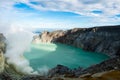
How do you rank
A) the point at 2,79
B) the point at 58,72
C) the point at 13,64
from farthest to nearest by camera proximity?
the point at 13,64
the point at 58,72
the point at 2,79

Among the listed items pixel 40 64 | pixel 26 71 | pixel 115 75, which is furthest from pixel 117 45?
pixel 115 75

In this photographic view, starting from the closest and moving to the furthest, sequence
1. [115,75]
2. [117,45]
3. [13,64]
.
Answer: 1. [115,75]
2. [13,64]
3. [117,45]

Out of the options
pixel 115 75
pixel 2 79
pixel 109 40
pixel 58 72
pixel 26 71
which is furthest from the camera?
pixel 109 40

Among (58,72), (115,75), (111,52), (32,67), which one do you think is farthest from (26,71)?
(115,75)

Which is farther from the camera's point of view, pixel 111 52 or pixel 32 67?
pixel 111 52

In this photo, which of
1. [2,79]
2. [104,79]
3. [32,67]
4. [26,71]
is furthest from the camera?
[32,67]

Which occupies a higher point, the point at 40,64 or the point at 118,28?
the point at 118,28

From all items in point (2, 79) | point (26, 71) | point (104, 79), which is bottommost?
point (26, 71)

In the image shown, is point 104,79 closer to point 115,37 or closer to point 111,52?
point 111,52

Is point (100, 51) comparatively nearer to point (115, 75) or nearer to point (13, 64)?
point (13, 64)
